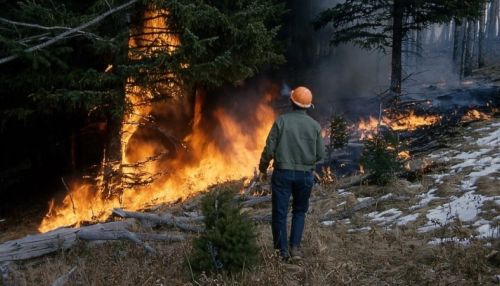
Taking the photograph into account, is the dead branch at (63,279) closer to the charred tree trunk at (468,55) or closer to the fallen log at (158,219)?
the fallen log at (158,219)

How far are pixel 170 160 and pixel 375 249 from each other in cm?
1010

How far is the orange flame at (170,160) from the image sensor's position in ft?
36.8

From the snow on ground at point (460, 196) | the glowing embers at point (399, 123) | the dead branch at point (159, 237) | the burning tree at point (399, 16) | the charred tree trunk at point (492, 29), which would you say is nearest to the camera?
the snow on ground at point (460, 196)

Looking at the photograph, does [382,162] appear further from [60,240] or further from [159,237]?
[60,240]

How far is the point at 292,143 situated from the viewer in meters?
5.74

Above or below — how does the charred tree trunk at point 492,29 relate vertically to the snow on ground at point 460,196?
above

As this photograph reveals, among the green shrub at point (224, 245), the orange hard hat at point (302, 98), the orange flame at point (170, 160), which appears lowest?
the orange flame at point (170, 160)

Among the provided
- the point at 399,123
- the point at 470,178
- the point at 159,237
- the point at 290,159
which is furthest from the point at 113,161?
the point at 399,123

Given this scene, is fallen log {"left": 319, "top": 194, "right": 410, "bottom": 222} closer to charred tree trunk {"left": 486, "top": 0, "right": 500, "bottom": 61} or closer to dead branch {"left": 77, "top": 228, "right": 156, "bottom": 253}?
dead branch {"left": 77, "top": 228, "right": 156, "bottom": 253}


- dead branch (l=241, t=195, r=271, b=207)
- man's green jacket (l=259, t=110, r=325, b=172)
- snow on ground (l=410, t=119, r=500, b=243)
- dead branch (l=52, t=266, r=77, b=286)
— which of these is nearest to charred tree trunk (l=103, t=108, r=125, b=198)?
dead branch (l=241, t=195, r=271, b=207)

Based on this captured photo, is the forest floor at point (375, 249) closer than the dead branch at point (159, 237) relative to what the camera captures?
Yes

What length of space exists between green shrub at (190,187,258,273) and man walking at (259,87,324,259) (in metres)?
0.88

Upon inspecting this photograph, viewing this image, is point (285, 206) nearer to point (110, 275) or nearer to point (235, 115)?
point (110, 275)

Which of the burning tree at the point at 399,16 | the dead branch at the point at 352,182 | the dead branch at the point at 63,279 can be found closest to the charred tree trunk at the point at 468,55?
the burning tree at the point at 399,16
